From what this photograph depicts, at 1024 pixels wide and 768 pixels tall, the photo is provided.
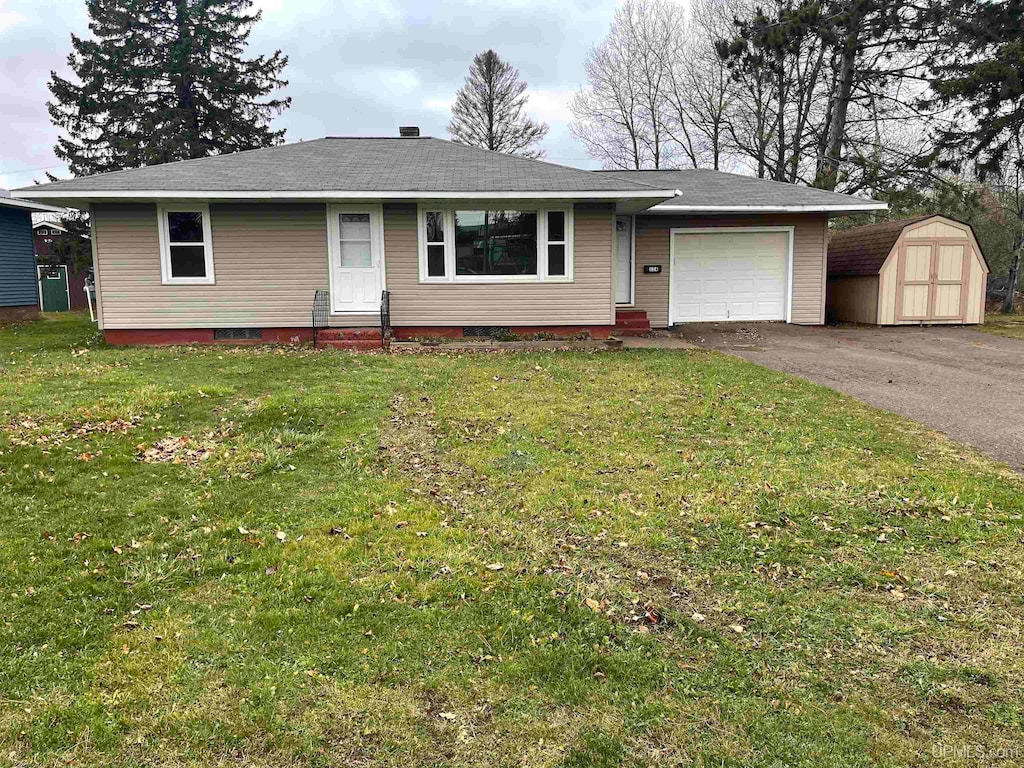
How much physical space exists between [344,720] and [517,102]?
3527 centimetres

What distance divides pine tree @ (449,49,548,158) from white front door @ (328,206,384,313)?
2343cm

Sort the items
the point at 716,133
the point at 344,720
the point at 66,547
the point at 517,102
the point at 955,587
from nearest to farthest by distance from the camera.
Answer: the point at 344,720, the point at 955,587, the point at 66,547, the point at 716,133, the point at 517,102

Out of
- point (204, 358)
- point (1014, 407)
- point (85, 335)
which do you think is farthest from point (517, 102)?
point (1014, 407)

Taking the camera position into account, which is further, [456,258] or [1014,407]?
[456,258]

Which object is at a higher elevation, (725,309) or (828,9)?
(828,9)

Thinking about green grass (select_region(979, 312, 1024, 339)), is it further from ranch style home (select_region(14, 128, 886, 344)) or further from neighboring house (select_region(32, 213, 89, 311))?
neighboring house (select_region(32, 213, 89, 311))

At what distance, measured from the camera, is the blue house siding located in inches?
707

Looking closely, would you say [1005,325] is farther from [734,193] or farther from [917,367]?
[917,367]

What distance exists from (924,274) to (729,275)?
4.30 metres

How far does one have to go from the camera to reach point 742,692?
2652 mm

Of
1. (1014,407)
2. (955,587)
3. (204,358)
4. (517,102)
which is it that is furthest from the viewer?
(517,102)

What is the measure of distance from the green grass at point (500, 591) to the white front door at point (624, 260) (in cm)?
872

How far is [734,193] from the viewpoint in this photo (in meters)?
→ 15.3

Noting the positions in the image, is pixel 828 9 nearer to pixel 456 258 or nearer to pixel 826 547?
pixel 456 258
